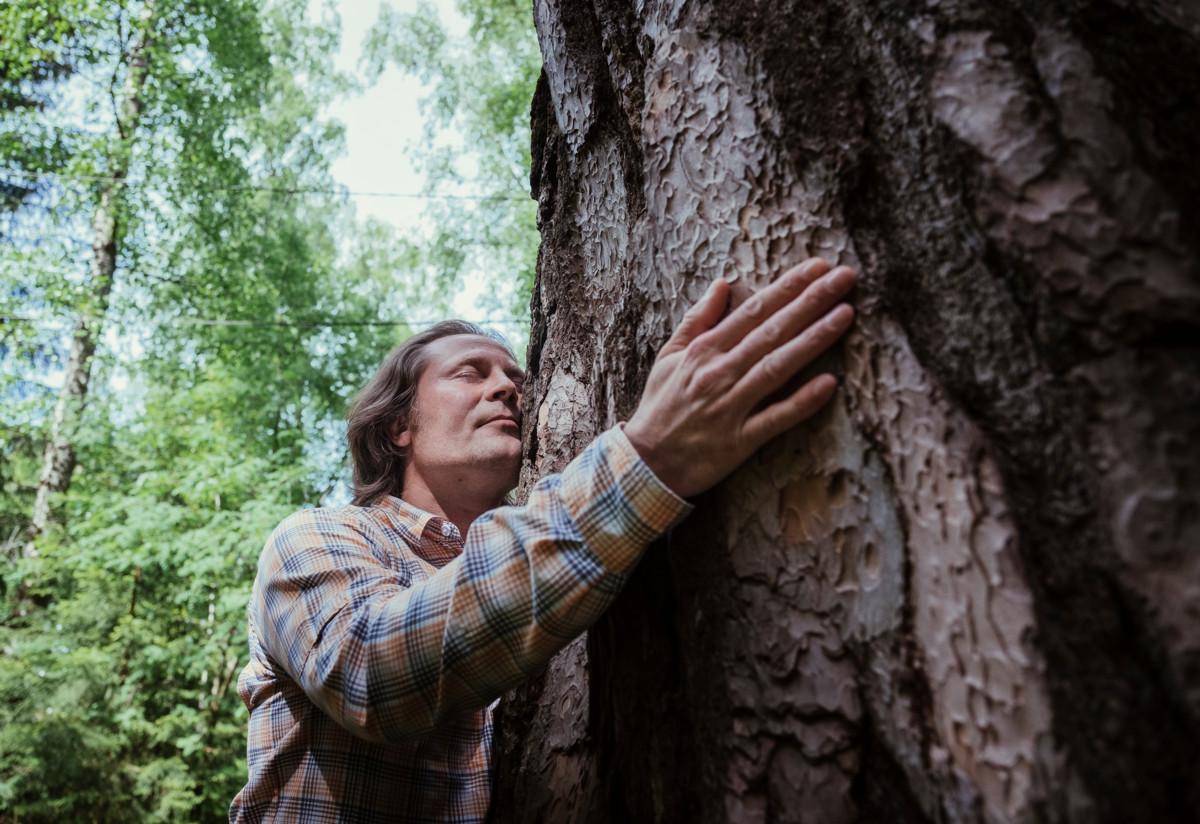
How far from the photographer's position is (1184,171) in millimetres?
828

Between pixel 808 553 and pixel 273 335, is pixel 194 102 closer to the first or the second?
pixel 273 335

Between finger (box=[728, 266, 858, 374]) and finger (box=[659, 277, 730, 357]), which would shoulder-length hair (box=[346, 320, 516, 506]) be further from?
finger (box=[728, 266, 858, 374])

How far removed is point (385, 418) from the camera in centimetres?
276

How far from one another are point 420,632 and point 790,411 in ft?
2.29

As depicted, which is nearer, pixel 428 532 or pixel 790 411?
pixel 790 411

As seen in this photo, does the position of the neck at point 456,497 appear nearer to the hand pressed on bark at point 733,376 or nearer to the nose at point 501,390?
the nose at point 501,390

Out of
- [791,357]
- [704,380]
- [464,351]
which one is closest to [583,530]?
[704,380]

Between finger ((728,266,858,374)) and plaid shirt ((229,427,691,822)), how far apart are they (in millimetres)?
224

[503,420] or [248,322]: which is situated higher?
[248,322]

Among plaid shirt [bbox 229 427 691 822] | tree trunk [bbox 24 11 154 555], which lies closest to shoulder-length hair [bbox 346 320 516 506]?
plaid shirt [bbox 229 427 691 822]

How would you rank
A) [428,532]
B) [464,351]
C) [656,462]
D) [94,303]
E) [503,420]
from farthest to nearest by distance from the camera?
[94,303]
[464,351]
[503,420]
[428,532]
[656,462]

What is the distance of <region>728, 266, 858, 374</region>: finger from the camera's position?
1.06m

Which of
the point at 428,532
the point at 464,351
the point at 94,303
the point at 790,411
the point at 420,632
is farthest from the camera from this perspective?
the point at 94,303

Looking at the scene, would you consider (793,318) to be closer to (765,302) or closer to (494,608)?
(765,302)
